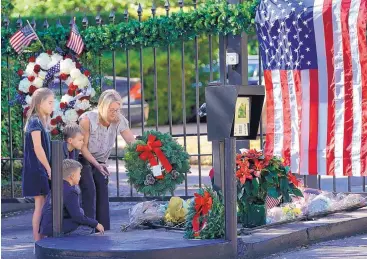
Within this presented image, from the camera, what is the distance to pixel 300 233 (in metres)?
8.54

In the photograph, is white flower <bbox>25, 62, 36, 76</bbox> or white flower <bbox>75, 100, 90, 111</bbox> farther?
white flower <bbox>25, 62, 36, 76</bbox>

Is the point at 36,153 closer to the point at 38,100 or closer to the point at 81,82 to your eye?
the point at 38,100

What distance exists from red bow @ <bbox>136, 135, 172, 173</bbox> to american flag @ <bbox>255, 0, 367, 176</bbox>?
176 cm

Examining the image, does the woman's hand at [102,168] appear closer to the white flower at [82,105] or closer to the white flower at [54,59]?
the white flower at [82,105]

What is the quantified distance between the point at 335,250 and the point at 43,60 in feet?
13.6

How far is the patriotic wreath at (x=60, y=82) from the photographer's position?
10680 millimetres

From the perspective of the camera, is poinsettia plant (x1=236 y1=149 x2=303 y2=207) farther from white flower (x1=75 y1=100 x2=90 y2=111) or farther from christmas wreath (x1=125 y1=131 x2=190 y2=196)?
white flower (x1=75 y1=100 x2=90 y2=111)

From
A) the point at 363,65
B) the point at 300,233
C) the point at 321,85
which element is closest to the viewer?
the point at 300,233

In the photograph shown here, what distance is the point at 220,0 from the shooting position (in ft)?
34.8

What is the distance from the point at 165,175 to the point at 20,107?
339cm

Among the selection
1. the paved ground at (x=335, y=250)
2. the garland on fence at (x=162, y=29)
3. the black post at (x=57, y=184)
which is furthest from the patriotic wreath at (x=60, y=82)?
the paved ground at (x=335, y=250)

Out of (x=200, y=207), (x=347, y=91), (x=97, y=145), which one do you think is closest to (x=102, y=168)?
(x=97, y=145)

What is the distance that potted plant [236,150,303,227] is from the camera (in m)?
8.48

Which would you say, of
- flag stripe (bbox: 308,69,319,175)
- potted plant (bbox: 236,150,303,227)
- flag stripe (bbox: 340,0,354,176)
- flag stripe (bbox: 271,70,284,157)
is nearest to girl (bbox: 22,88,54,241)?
potted plant (bbox: 236,150,303,227)
